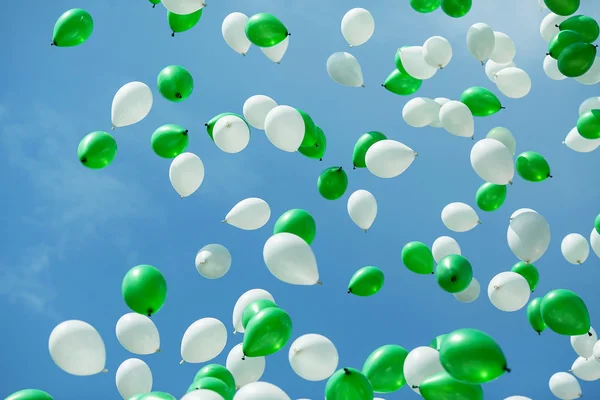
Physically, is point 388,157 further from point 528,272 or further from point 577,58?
point 577,58

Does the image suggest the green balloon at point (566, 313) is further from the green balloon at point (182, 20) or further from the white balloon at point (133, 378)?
the green balloon at point (182, 20)

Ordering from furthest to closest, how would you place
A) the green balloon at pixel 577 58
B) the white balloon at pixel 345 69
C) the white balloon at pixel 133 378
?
the white balloon at pixel 345 69 → the green balloon at pixel 577 58 → the white balloon at pixel 133 378

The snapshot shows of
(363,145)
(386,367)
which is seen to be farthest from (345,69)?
(386,367)

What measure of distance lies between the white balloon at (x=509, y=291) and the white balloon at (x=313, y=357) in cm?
230

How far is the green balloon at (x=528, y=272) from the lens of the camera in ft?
23.7

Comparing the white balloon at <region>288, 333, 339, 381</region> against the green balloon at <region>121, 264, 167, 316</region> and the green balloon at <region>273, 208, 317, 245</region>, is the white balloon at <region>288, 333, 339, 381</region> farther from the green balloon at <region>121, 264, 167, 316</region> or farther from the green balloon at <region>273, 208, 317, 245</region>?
the green balloon at <region>121, 264, 167, 316</region>

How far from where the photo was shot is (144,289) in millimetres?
6156

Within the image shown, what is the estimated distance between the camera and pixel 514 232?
6676 millimetres

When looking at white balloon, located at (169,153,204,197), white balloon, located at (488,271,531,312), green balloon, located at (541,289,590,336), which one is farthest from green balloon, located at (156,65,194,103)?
green balloon, located at (541,289,590,336)

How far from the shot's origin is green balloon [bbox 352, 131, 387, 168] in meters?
7.54

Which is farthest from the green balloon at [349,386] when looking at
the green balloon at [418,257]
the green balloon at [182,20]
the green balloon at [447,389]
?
the green balloon at [182,20]

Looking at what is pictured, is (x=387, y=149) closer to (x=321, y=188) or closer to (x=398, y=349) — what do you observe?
(x=321, y=188)

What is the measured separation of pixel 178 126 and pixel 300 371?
3.63m

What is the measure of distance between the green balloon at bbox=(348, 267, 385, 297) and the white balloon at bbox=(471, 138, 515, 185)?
1837 millimetres
